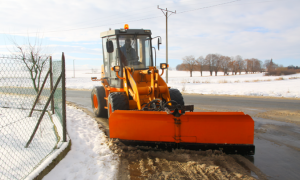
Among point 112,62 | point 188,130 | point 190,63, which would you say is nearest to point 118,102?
point 112,62

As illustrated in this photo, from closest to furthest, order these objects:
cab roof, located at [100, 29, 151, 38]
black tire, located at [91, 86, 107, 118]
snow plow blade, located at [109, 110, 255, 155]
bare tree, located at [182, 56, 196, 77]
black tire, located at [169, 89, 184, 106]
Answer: snow plow blade, located at [109, 110, 255, 155] < black tire, located at [169, 89, 184, 106] < cab roof, located at [100, 29, 151, 38] < black tire, located at [91, 86, 107, 118] < bare tree, located at [182, 56, 196, 77]

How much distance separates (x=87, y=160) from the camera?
12.6ft

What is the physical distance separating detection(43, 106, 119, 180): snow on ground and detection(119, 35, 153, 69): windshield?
2279 millimetres

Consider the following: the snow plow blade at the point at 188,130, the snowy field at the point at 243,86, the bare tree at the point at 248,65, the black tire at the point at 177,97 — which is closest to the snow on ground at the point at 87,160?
the snow plow blade at the point at 188,130

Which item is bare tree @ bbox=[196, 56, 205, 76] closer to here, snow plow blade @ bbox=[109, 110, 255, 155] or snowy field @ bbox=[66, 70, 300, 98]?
snowy field @ bbox=[66, 70, 300, 98]

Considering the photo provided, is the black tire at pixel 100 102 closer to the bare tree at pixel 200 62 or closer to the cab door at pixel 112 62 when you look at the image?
the cab door at pixel 112 62

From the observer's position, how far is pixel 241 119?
13.5ft

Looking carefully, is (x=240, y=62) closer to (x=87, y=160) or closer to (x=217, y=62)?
(x=217, y=62)

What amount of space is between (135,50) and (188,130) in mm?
3305

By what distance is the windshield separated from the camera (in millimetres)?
6484

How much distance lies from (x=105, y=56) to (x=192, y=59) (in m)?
69.8

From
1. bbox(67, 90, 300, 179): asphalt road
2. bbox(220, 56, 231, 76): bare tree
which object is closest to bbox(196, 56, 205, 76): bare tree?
bbox(220, 56, 231, 76): bare tree

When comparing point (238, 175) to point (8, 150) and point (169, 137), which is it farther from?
point (8, 150)

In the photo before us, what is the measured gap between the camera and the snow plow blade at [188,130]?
4.07 metres
